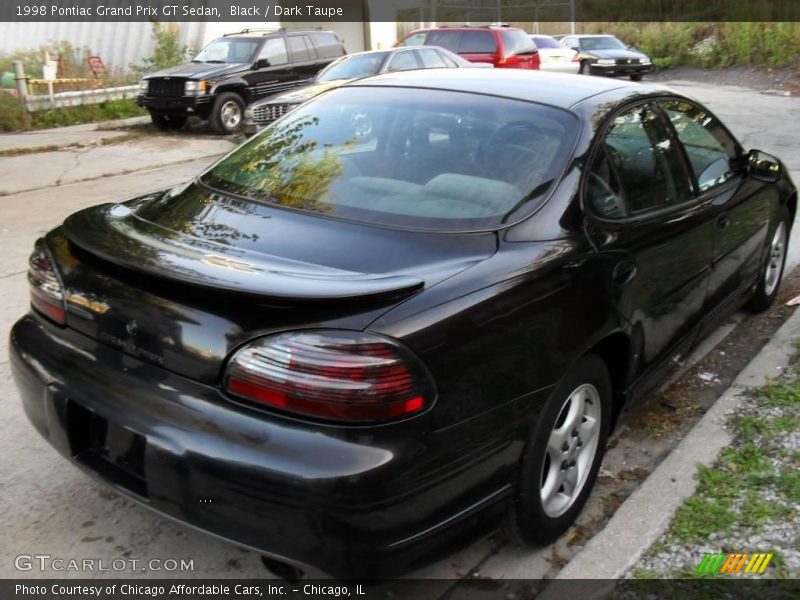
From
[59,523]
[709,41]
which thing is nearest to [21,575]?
[59,523]

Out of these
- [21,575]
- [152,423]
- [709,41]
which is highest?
[709,41]

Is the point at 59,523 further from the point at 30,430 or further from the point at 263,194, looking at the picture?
the point at 263,194

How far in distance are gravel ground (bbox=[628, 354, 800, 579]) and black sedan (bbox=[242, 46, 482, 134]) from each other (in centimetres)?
784

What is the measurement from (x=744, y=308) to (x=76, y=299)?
4366 millimetres

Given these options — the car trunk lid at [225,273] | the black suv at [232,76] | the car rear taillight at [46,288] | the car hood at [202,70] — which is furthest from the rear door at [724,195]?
the car hood at [202,70]

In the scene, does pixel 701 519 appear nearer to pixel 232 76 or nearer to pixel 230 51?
pixel 232 76

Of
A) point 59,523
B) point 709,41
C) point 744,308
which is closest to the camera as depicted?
point 59,523

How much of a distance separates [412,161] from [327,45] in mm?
13922

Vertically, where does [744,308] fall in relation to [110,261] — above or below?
below

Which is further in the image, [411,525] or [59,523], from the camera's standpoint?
[59,523]

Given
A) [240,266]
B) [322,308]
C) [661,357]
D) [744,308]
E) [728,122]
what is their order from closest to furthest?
[322,308] → [240,266] → [661,357] → [744,308] → [728,122]

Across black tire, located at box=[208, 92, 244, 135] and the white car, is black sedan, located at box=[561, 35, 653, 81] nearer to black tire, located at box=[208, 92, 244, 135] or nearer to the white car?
the white car

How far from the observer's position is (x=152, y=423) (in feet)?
7.66

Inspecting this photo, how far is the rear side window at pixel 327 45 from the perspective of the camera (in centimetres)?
1598
